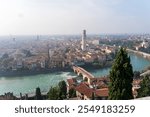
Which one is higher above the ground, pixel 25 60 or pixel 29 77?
pixel 25 60

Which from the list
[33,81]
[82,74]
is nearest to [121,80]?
[82,74]

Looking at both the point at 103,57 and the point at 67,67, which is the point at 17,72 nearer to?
the point at 67,67

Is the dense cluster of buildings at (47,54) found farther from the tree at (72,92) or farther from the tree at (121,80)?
the tree at (121,80)

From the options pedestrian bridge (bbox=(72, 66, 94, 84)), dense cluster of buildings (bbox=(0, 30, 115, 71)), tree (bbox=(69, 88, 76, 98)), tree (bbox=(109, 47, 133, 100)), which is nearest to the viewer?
tree (bbox=(109, 47, 133, 100))

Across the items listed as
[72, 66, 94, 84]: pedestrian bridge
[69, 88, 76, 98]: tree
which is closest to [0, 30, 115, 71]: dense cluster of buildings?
[72, 66, 94, 84]: pedestrian bridge

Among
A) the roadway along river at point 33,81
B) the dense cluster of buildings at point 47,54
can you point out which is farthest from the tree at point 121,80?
the roadway along river at point 33,81

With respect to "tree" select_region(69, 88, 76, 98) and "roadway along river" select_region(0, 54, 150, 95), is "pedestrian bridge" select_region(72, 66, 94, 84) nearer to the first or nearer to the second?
"roadway along river" select_region(0, 54, 150, 95)

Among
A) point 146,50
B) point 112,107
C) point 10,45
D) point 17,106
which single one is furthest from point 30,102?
point 146,50

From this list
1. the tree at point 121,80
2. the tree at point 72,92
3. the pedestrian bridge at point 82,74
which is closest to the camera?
the tree at point 121,80
